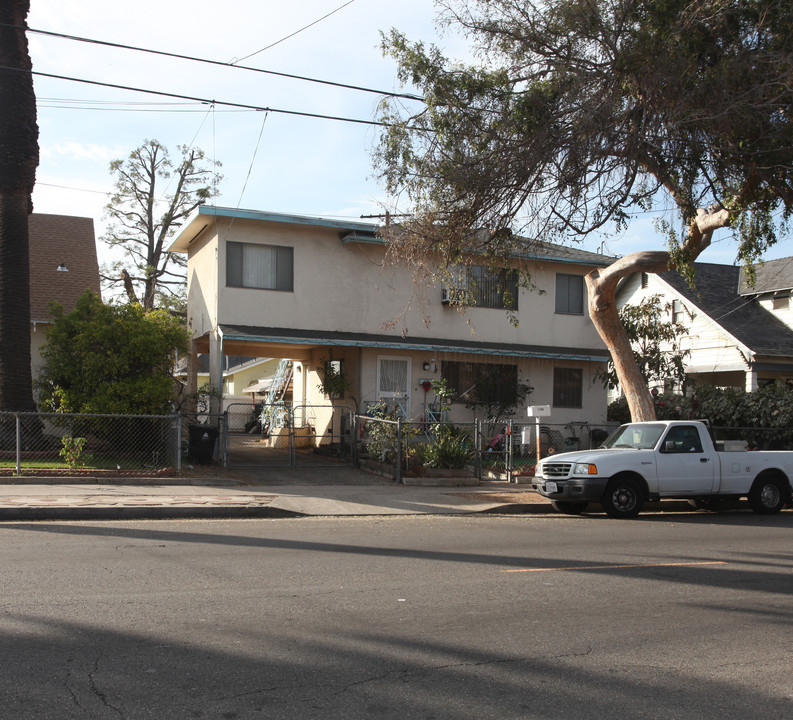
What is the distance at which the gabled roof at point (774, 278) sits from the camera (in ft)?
94.5

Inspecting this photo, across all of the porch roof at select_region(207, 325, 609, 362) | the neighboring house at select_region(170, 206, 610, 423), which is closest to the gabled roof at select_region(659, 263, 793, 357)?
the neighboring house at select_region(170, 206, 610, 423)

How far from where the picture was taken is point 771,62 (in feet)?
40.2

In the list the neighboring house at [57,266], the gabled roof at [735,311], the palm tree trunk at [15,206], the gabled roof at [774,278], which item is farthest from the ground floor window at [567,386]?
the palm tree trunk at [15,206]

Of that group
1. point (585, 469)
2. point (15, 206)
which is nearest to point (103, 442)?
point (15, 206)

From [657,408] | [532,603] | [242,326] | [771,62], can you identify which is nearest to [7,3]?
[242,326]

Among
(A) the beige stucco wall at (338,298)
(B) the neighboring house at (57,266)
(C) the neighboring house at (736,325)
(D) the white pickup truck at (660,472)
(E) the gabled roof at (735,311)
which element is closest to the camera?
(D) the white pickup truck at (660,472)

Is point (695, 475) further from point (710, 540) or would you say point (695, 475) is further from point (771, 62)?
point (771, 62)

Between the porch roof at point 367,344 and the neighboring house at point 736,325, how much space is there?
6.59 metres

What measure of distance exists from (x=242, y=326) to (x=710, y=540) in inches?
493

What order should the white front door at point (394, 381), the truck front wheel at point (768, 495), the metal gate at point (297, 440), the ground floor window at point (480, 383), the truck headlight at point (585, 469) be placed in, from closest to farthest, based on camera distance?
the truck headlight at point (585, 469) → the truck front wheel at point (768, 495) → the metal gate at point (297, 440) → the white front door at point (394, 381) → the ground floor window at point (480, 383)

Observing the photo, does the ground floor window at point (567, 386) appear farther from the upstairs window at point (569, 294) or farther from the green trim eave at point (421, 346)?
the upstairs window at point (569, 294)

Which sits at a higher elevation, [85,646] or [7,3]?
[7,3]

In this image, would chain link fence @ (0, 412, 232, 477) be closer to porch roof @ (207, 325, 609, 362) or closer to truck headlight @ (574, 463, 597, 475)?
porch roof @ (207, 325, 609, 362)

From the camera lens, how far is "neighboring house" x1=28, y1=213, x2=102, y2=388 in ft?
68.2
